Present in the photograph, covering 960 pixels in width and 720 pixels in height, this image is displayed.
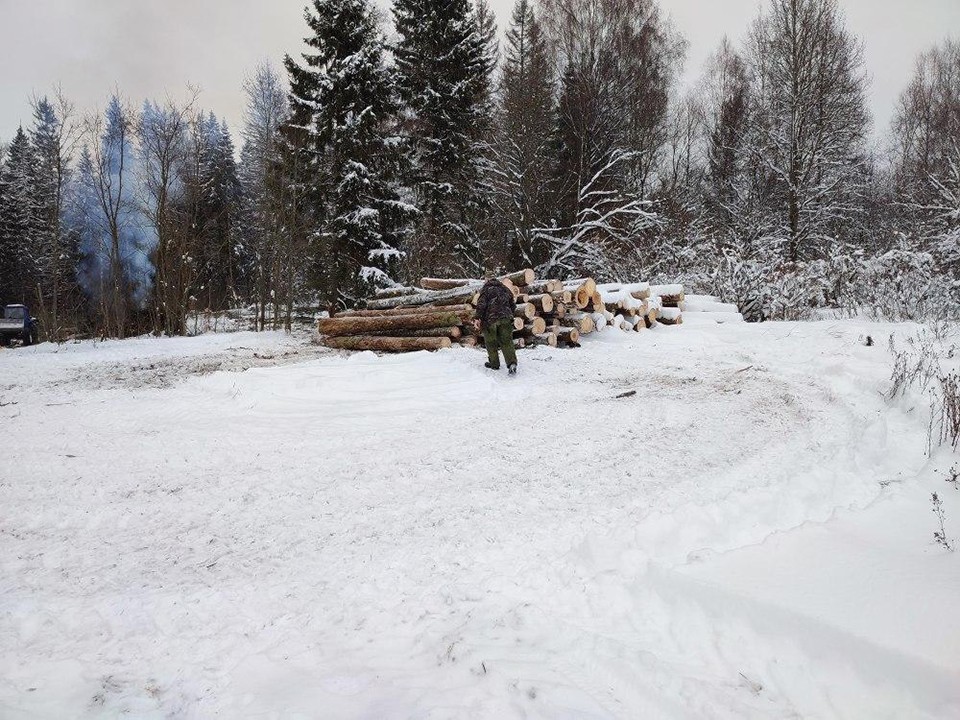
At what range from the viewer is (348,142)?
16406 millimetres

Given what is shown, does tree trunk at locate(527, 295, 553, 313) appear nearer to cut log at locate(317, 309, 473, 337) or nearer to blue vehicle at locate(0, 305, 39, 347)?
cut log at locate(317, 309, 473, 337)

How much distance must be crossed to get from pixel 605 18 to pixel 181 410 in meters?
21.4

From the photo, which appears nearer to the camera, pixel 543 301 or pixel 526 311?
pixel 526 311

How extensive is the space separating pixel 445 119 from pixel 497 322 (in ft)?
43.2

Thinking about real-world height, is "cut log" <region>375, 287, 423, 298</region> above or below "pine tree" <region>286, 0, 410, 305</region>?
below

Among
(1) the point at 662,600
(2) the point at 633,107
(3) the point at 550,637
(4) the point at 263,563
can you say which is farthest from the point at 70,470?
(2) the point at 633,107

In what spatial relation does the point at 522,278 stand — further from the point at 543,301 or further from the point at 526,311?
the point at 526,311

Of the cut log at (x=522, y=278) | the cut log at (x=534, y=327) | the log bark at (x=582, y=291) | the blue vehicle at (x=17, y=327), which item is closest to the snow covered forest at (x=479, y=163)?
the blue vehicle at (x=17, y=327)

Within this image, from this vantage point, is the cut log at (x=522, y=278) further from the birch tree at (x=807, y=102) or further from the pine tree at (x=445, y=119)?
the birch tree at (x=807, y=102)

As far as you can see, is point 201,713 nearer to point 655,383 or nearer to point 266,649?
point 266,649

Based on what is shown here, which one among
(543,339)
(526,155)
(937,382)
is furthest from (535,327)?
(526,155)

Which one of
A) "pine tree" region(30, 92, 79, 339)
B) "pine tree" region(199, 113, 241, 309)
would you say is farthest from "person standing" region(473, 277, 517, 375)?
"pine tree" region(199, 113, 241, 309)

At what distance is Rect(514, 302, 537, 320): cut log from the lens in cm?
965

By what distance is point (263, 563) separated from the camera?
2.73 meters
